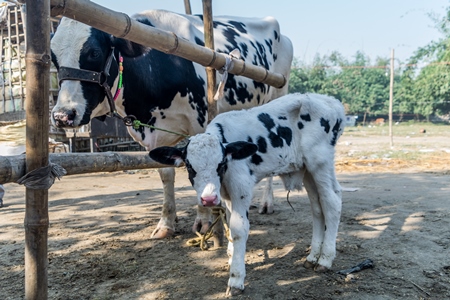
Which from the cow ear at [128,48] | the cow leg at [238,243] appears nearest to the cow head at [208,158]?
the cow leg at [238,243]

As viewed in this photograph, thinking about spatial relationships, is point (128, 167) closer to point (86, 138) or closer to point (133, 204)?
point (133, 204)

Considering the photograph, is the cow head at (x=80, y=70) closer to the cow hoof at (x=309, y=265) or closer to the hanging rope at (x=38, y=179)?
the hanging rope at (x=38, y=179)

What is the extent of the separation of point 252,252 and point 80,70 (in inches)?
88.0

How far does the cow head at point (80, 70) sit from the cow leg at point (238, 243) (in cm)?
148

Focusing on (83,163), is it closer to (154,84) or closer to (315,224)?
(154,84)

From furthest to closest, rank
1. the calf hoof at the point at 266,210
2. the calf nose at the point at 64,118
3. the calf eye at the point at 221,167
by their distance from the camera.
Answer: the calf hoof at the point at 266,210 → the calf nose at the point at 64,118 → the calf eye at the point at 221,167

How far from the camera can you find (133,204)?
623 centimetres

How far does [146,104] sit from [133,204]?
103 inches

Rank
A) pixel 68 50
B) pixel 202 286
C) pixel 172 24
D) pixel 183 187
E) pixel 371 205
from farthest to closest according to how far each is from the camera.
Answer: pixel 183 187 → pixel 371 205 → pixel 172 24 → pixel 68 50 → pixel 202 286

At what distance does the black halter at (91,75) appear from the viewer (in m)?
3.21

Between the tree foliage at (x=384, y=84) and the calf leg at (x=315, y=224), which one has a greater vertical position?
the tree foliage at (x=384, y=84)

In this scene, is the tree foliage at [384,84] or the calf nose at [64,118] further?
the tree foliage at [384,84]

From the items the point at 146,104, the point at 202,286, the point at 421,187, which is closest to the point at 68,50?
the point at 146,104

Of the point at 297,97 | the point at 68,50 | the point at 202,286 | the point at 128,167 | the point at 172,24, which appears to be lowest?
the point at 202,286
